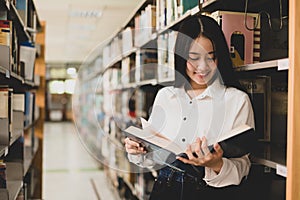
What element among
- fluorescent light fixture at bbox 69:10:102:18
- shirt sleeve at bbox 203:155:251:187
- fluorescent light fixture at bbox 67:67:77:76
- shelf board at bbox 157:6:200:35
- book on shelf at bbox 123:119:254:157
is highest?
fluorescent light fixture at bbox 69:10:102:18

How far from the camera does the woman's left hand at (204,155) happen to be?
170 centimetres

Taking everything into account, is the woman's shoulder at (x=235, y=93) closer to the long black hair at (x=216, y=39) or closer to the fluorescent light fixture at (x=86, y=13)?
the long black hair at (x=216, y=39)

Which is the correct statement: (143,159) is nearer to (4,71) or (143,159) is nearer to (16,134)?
(4,71)

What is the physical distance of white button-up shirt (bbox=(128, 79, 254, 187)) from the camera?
176cm

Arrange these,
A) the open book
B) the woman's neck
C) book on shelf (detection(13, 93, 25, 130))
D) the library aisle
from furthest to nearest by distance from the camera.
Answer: the library aisle → book on shelf (detection(13, 93, 25, 130)) → the woman's neck → the open book

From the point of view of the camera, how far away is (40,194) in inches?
186

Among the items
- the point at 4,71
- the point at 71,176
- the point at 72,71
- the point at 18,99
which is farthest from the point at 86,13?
the point at 72,71

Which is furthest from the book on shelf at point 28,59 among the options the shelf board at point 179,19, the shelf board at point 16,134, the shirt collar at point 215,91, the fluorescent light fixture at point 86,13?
Result: the fluorescent light fixture at point 86,13

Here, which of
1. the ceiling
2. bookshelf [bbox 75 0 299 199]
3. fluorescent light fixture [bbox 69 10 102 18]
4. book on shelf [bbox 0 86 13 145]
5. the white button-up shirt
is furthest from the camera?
fluorescent light fixture [bbox 69 10 102 18]

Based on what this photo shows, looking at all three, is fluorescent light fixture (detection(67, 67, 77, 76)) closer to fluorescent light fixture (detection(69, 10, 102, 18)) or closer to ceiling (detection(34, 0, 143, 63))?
ceiling (detection(34, 0, 143, 63))

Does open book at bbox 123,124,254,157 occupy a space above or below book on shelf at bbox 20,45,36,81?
below

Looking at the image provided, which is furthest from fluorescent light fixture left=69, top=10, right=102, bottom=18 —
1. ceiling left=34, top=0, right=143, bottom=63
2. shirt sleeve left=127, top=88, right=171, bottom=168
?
shirt sleeve left=127, top=88, right=171, bottom=168

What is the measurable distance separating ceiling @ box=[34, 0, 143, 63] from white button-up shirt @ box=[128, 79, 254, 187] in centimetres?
186

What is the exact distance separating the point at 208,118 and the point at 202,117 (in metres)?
0.03
